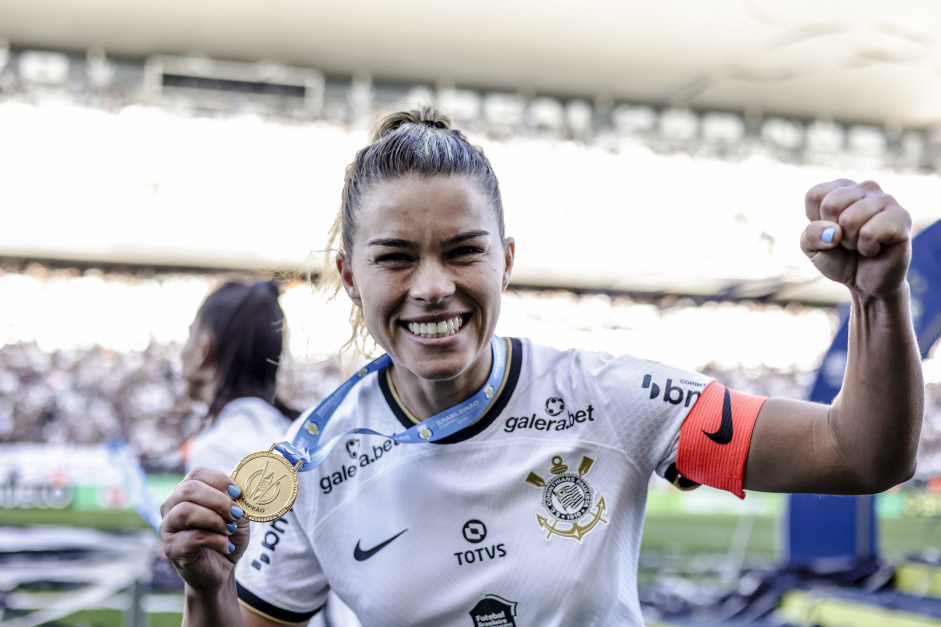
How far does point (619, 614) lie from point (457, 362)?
0.52m

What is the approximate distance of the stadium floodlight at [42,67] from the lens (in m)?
13.3

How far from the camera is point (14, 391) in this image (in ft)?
43.5

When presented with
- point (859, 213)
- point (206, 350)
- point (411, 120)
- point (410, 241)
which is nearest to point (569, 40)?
point (206, 350)

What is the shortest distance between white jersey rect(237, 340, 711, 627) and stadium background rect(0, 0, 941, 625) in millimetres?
9407

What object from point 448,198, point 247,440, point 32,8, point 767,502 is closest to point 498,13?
point 32,8

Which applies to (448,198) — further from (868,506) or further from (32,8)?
(32,8)

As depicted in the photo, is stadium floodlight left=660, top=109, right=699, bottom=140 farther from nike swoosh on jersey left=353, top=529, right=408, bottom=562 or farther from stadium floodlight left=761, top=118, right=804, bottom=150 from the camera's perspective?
nike swoosh on jersey left=353, top=529, right=408, bottom=562

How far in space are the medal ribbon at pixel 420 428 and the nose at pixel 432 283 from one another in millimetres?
233

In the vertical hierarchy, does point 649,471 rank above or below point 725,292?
below

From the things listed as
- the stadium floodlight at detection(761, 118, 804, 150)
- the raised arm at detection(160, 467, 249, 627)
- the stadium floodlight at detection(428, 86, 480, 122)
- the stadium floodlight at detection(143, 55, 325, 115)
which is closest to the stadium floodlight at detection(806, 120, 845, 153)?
the stadium floodlight at detection(761, 118, 804, 150)

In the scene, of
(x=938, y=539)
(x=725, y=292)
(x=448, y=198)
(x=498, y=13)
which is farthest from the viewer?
(x=498, y=13)

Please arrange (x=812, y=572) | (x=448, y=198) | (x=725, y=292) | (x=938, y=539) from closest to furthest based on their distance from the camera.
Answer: (x=448, y=198) → (x=725, y=292) → (x=812, y=572) → (x=938, y=539)

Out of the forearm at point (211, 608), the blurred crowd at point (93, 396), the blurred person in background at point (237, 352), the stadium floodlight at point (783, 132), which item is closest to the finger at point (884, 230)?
the forearm at point (211, 608)

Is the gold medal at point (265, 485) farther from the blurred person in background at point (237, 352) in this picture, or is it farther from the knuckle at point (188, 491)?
the blurred person in background at point (237, 352)
